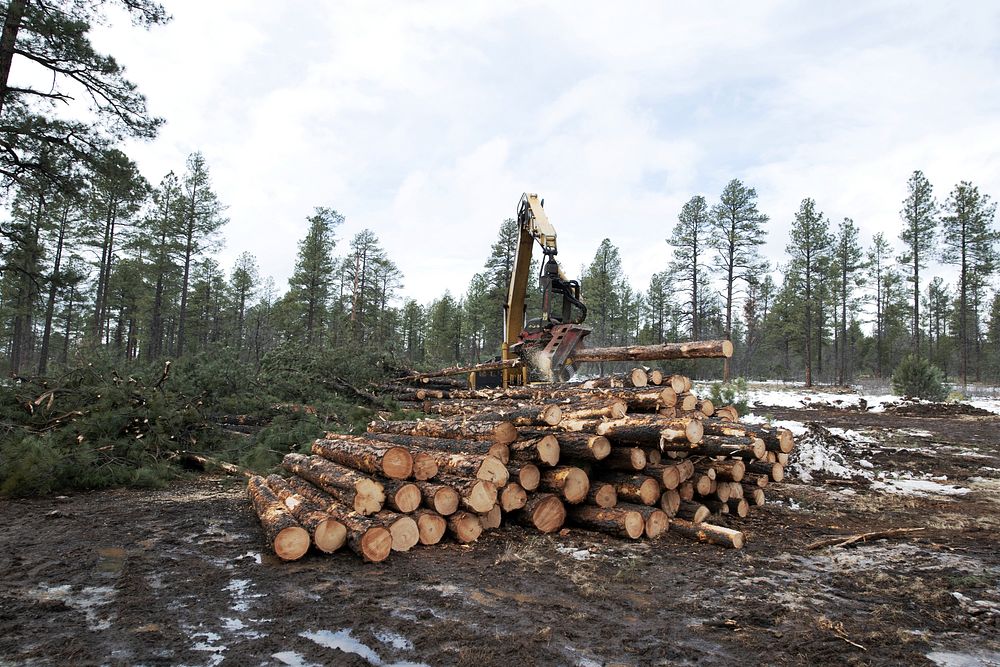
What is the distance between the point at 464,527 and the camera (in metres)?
4.52

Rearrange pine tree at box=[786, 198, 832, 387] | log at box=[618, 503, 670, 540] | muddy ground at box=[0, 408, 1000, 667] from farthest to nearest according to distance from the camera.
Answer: pine tree at box=[786, 198, 832, 387] → log at box=[618, 503, 670, 540] → muddy ground at box=[0, 408, 1000, 667]

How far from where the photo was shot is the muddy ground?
2.65m

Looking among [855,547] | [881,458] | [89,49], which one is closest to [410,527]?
[855,547]

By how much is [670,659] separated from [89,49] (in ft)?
43.4

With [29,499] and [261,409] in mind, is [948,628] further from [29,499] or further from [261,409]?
[261,409]

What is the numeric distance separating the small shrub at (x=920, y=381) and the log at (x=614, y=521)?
19967 millimetres

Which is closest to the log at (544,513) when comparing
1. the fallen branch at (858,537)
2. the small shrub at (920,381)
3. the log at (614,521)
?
the log at (614,521)

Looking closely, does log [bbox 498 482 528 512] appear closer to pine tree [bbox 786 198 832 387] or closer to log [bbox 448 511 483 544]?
log [bbox 448 511 483 544]

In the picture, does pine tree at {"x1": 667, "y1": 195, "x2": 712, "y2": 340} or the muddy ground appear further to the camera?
pine tree at {"x1": 667, "y1": 195, "x2": 712, "y2": 340}

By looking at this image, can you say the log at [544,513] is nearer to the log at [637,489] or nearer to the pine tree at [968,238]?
the log at [637,489]

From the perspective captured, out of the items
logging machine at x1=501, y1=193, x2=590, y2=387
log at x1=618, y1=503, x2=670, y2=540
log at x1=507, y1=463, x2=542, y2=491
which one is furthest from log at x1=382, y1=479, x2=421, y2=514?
logging machine at x1=501, y1=193, x2=590, y2=387

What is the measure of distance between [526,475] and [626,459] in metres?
0.95

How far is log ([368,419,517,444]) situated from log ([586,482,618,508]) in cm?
88

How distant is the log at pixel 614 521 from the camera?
4656 mm
